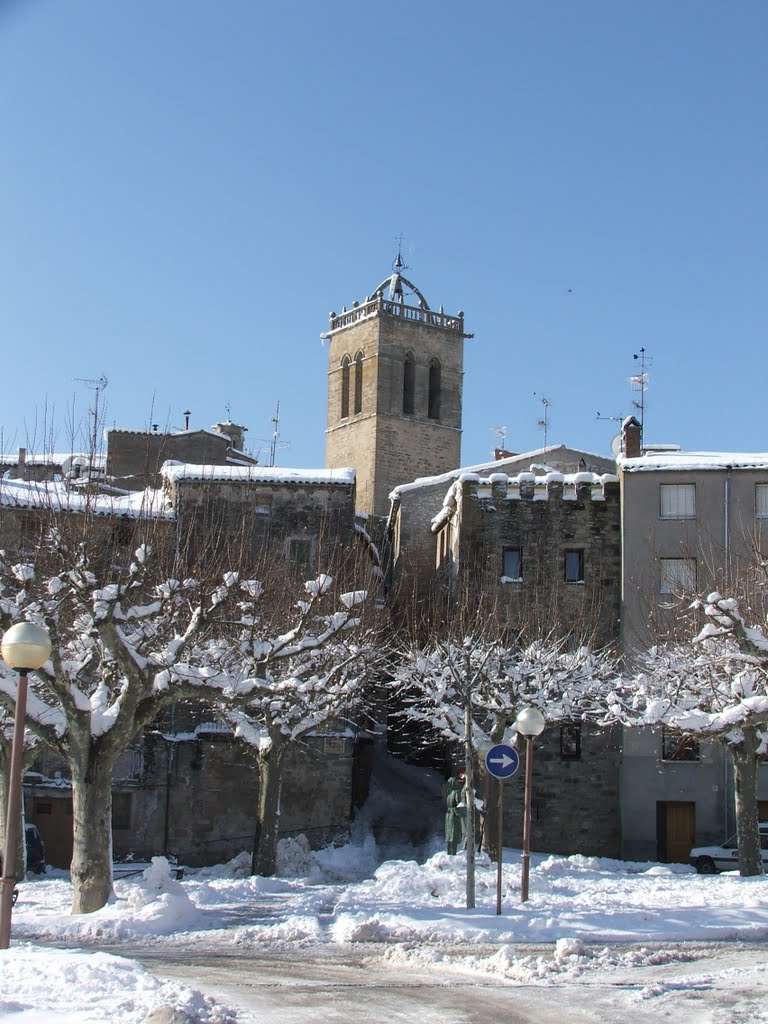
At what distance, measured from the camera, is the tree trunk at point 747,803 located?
25062 millimetres

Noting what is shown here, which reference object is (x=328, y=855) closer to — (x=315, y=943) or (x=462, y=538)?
(x=462, y=538)

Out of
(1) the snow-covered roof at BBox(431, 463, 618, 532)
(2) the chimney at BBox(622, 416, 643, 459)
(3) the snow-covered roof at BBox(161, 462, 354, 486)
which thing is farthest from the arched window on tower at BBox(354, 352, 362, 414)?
(1) the snow-covered roof at BBox(431, 463, 618, 532)

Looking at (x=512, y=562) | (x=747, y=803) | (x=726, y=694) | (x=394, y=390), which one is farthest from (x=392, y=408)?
(x=747, y=803)

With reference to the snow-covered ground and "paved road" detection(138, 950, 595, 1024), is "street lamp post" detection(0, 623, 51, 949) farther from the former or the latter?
"paved road" detection(138, 950, 595, 1024)

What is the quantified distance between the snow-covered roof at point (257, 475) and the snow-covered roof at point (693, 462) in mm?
8443

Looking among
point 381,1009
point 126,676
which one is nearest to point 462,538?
point 126,676

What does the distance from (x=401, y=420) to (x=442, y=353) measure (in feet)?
16.8

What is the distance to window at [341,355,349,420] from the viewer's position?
236 ft

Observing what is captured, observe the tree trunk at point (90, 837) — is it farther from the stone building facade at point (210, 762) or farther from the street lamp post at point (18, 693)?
the stone building facade at point (210, 762)

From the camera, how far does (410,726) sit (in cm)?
4253

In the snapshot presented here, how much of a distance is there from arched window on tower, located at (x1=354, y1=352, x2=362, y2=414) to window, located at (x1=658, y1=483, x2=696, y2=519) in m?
35.4

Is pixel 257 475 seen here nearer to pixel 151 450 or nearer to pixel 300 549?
pixel 300 549

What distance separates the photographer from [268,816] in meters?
28.0

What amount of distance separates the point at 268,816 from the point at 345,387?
151 feet
